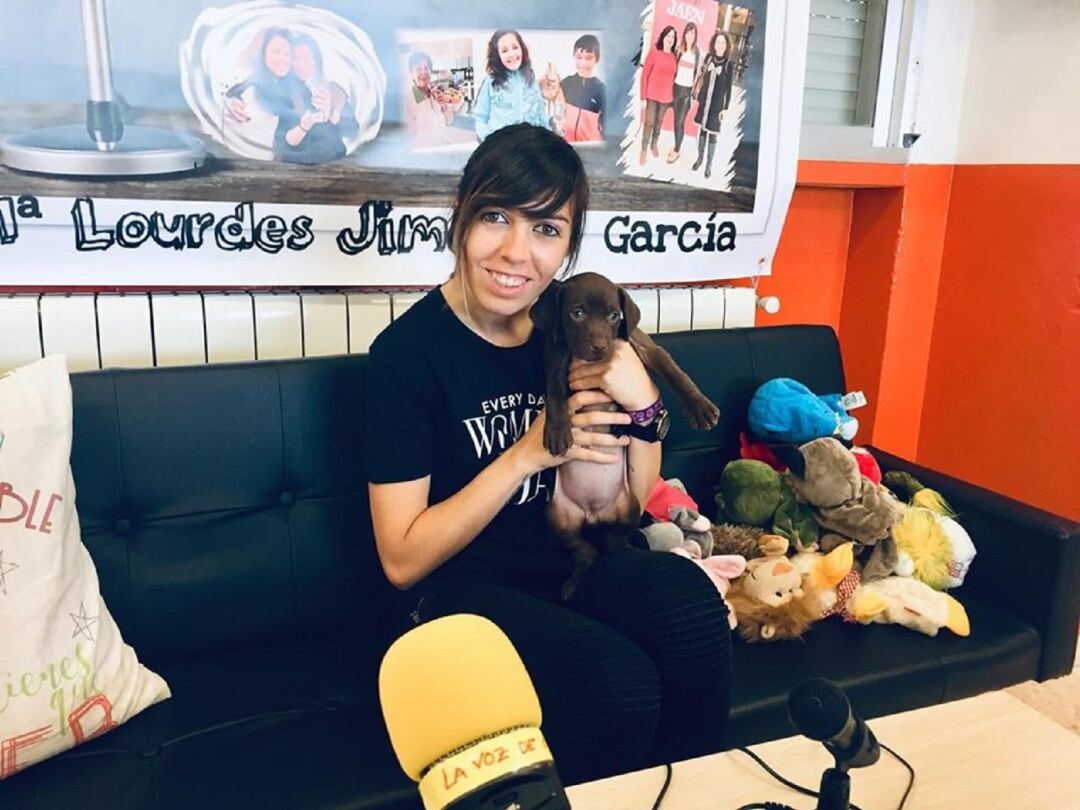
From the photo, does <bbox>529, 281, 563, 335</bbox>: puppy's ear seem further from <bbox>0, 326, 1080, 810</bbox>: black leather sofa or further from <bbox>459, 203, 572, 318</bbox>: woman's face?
<bbox>0, 326, 1080, 810</bbox>: black leather sofa

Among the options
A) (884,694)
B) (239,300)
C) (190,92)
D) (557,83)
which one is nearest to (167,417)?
(239,300)

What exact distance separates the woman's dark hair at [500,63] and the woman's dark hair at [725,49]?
1.48 feet

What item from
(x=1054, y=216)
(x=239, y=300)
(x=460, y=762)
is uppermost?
(x=1054, y=216)

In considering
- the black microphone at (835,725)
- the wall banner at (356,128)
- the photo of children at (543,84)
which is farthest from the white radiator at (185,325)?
the black microphone at (835,725)

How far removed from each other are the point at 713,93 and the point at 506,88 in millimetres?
522

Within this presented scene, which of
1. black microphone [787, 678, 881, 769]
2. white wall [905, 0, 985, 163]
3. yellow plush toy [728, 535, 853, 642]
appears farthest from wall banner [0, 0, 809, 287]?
black microphone [787, 678, 881, 769]

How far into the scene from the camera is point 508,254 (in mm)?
1138

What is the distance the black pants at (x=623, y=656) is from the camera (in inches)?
38.2

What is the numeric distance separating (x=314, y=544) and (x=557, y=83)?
1053 mm

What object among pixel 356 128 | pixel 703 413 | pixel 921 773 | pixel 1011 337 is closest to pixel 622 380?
pixel 703 413

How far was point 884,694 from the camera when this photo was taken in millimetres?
1300

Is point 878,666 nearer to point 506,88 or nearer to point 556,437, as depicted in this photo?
point 556,437

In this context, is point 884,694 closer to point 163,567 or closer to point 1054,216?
point 163,567

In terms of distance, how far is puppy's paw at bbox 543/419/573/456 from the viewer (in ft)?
3.67
